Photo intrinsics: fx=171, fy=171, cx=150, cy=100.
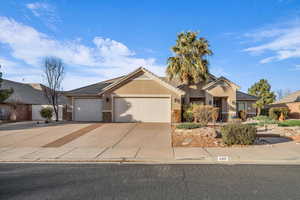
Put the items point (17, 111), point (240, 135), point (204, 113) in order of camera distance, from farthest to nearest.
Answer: point (17, 111) < point (204, 113) < point (240, 135)

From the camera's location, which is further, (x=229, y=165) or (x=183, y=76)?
(x=183, y=76)

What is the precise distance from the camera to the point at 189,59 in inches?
706

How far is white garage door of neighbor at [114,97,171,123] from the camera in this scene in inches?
649

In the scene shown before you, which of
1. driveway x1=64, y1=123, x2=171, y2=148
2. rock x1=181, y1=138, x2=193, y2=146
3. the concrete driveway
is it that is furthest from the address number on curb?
driveway x1=64, y1=123, x2=171, y2=148

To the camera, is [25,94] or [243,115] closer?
[243,115]

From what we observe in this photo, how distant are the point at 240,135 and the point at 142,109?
31.4ft

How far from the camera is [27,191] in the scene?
4.25 m

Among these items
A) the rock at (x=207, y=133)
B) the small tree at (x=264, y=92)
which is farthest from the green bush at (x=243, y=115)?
the rock at (x=207, y=133)

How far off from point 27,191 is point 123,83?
13.1 m

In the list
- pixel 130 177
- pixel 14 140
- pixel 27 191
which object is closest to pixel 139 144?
pixel 130 177

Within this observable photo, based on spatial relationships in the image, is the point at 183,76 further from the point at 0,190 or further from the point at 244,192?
the point at 0,190

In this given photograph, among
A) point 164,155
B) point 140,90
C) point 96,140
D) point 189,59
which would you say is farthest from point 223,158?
point 189,59

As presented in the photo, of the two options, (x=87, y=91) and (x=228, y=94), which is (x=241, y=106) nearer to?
(x=228, y=94)

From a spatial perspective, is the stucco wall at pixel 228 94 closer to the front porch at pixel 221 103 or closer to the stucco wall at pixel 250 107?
the front porch at pixel 221 103
